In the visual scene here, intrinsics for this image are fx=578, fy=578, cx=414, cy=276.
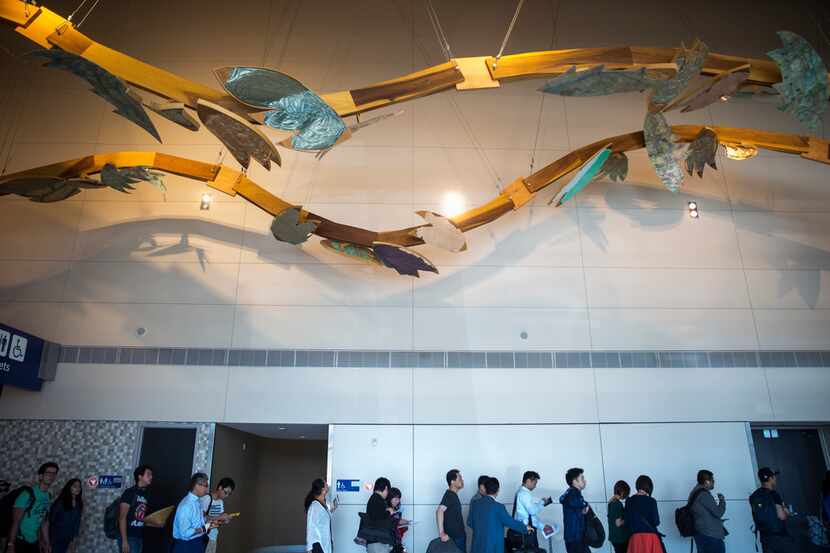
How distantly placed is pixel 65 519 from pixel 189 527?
180 cm

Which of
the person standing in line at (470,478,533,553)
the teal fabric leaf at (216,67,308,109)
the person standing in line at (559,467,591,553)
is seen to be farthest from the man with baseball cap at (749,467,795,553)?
the teal fabric leaf at (216,67,308,109)

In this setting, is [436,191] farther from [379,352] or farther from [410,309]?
[379,352]

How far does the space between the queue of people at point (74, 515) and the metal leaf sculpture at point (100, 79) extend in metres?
3.20

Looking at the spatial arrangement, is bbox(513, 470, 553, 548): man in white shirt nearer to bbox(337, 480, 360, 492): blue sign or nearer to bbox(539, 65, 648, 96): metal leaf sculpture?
bbox(337, 480, 360, 492): blue sign

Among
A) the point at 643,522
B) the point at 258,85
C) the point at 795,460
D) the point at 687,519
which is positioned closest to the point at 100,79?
the point at 258,85

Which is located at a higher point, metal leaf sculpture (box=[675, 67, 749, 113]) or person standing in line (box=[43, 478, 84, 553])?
metal leaf sculpture (box=[675, 67, 749, 113])

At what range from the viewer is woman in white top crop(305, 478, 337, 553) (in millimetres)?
4711

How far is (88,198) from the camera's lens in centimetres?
755

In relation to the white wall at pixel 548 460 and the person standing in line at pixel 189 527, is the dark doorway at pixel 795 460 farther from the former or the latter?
the person standing in line at pixel 189 527

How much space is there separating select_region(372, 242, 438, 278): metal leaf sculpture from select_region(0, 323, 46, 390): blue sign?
3.91 m

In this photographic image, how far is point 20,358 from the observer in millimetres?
6203

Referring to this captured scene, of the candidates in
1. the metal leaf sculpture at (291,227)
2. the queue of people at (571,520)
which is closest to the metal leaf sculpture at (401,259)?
the metal leaf sculpture at (291,227)

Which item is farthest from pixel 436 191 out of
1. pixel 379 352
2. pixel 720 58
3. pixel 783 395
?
pixel 783 395

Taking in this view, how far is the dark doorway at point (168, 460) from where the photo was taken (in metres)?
6.49
